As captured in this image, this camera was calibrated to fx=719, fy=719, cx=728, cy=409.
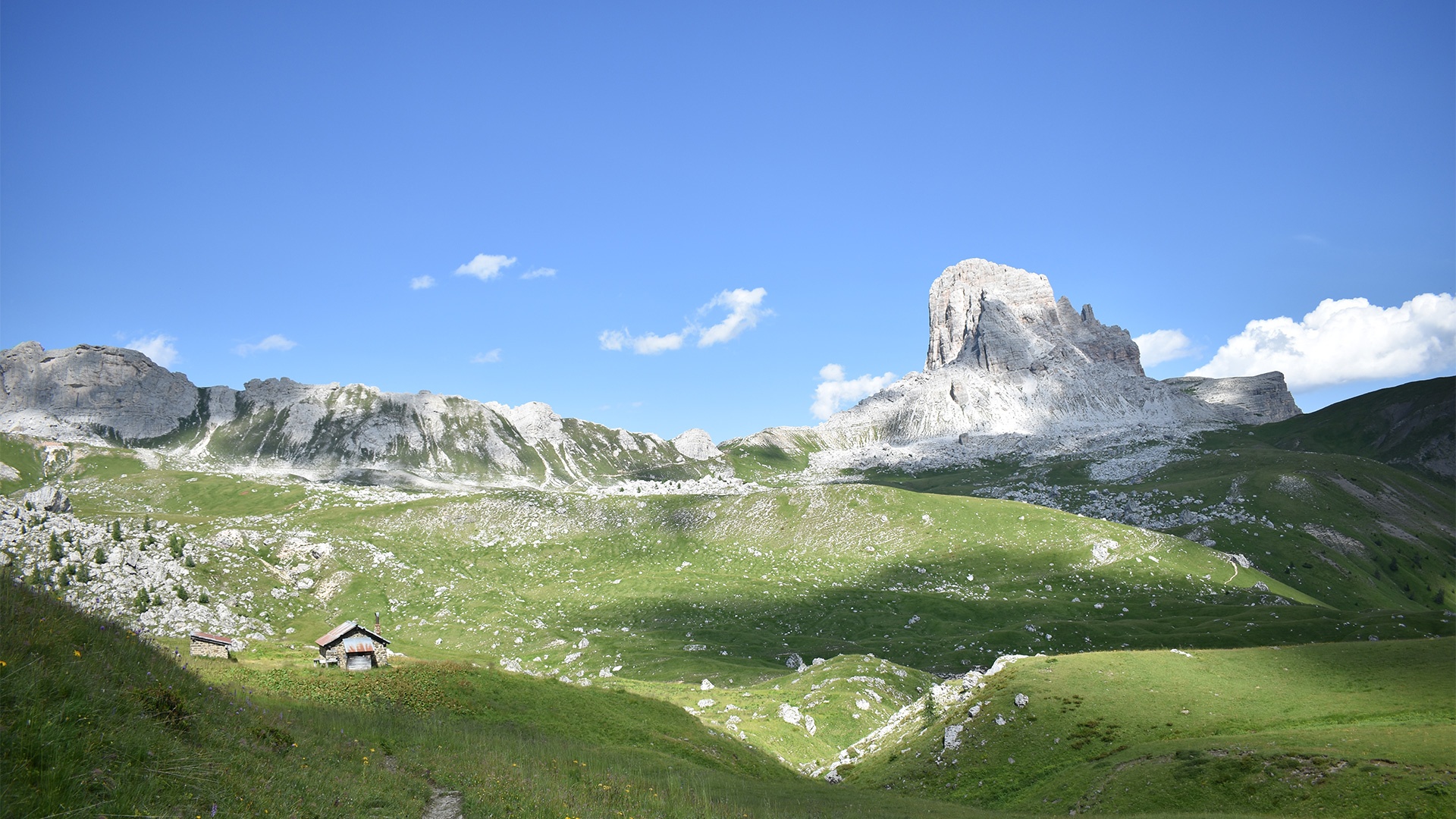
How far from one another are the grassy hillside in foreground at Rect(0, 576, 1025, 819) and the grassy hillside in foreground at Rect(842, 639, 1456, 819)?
23.4ft

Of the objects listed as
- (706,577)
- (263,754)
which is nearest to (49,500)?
(706,577)

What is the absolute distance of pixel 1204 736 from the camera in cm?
3525

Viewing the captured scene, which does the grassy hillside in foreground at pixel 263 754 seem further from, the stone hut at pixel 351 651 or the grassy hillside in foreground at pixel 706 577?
the grassy hillside in foreground at pixel 706 577

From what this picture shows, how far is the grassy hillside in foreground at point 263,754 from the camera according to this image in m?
10.1

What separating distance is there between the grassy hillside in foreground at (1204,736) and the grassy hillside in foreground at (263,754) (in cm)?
714

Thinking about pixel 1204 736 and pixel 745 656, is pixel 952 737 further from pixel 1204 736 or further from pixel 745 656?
pixel 745 656

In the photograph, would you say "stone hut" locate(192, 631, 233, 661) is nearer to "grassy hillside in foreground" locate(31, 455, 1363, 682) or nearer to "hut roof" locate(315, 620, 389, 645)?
"hut roof" locate(315, 620, 389, 645)

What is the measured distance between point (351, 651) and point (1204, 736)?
47.7m

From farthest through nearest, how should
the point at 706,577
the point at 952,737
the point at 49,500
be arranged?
the point at 706,577 < the point at 49,500 < the point at 952,737

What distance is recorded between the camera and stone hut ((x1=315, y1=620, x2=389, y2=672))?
44.4 m

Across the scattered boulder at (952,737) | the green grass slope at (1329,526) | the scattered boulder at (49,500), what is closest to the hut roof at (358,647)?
the scattered boulder at (952,737)

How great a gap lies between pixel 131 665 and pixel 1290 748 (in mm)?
39790

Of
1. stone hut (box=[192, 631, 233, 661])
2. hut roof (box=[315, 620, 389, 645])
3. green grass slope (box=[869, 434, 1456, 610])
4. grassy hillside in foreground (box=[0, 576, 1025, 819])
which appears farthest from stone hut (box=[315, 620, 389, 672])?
green grass slope (box=[869, 434, 1456, 610])

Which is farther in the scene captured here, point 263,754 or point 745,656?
point 745,656
